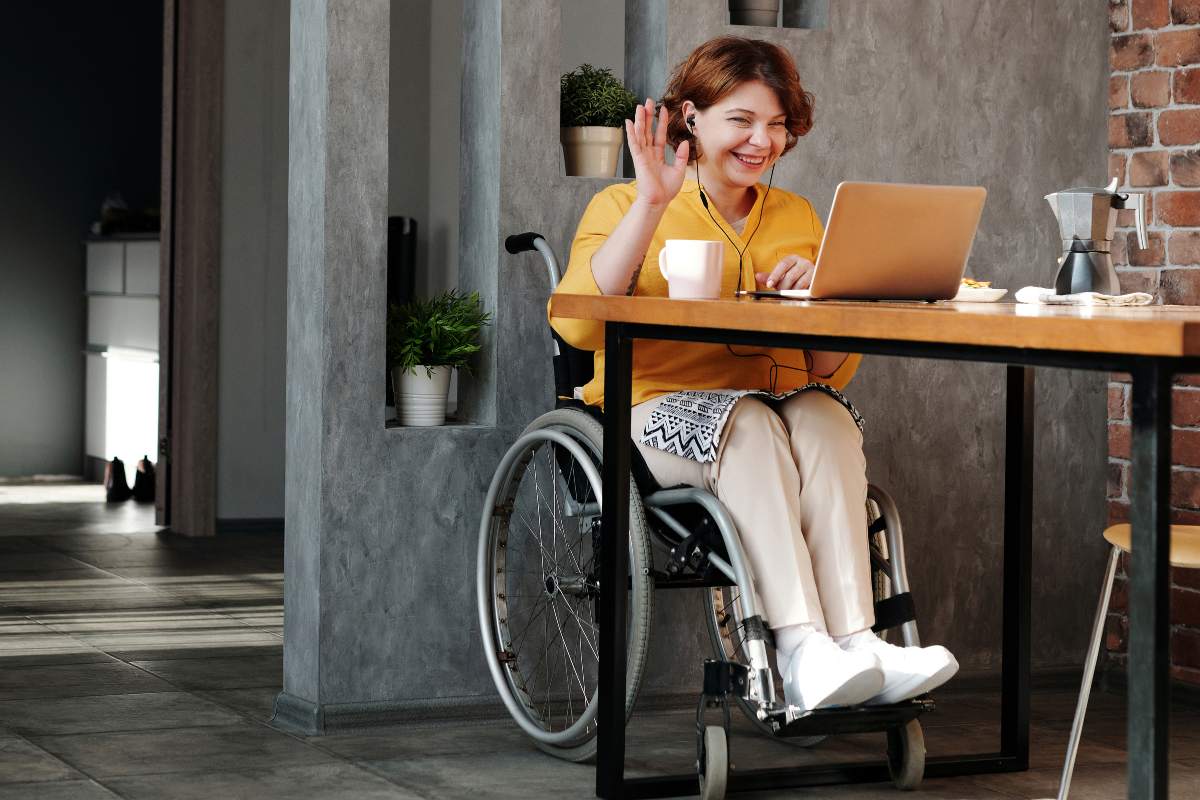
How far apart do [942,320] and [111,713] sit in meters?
1.86

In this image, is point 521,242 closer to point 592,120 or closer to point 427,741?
point 592,120

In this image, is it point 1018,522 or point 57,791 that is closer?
point 57,791

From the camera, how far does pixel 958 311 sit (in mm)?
2080

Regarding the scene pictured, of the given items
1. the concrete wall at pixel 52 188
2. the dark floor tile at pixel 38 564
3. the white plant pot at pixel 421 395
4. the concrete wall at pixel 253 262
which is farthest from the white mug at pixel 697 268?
the concrete wall at pixel 52 188

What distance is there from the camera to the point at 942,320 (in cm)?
206

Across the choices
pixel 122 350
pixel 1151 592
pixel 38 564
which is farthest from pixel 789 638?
pixel 122 350

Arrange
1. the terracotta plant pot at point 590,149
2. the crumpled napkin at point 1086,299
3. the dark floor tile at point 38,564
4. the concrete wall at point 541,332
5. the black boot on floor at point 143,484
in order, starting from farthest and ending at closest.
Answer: the black boot on floor at point 143,484, the dark floor tile at point 38,564, the terracotta plant pot at point 590,149, the concrete wall at point 541,332, the crumpled napkin at point 1086,299

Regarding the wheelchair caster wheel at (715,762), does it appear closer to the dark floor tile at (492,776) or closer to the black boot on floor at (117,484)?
the dark floor tile at (492,776)

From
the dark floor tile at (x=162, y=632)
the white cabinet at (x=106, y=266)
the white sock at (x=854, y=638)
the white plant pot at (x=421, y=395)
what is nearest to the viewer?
the white sock at (x=854, y=638)

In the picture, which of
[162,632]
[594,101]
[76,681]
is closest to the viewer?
[594,101]

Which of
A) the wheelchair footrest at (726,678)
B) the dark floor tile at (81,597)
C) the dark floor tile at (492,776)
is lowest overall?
the dark floor tile at (492,776)

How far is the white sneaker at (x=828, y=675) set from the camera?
97.0 inches

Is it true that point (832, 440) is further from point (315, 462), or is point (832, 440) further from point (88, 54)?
point (88, 54)

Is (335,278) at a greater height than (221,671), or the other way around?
(335,278)
